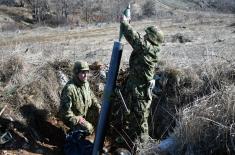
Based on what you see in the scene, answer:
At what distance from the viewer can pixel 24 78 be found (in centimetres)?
750

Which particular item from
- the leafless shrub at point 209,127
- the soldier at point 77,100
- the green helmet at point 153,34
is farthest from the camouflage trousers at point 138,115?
the leafless shrub at point 209,127

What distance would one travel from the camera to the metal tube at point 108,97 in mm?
6184

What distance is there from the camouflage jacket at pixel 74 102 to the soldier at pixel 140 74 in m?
0.64

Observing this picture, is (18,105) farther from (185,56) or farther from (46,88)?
(185,56)

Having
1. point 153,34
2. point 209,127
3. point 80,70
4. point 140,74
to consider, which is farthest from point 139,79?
point 209,127

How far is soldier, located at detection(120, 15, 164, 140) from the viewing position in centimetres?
612

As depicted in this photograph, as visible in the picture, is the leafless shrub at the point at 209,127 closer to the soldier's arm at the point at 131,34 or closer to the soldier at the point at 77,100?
the soldier's arm at the point at 131,34

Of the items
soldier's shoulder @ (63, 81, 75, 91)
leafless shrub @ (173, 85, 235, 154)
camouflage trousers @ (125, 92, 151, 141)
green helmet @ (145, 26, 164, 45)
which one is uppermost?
green helmet @ (145, 26, 164, 45)

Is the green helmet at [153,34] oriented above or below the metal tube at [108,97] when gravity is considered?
above

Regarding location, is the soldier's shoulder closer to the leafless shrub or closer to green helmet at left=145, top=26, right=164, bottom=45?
green helmet at left=145, top=26, right=164, bottom=45

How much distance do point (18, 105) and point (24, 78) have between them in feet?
2.62

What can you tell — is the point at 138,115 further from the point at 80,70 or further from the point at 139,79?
the point at 80,70

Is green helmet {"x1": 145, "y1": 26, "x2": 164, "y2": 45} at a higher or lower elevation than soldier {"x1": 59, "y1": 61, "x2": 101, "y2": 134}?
higher

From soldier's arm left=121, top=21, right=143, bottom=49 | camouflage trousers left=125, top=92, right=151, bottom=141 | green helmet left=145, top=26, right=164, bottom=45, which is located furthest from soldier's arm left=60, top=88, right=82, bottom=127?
green helmet left=145, top=26, right=164, bottom=45
